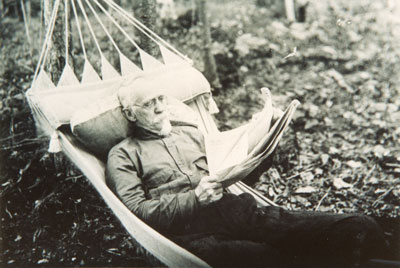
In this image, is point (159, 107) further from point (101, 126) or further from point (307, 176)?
point (307, 176)

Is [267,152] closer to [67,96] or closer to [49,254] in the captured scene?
[67,96]

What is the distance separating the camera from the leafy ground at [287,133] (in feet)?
8.63

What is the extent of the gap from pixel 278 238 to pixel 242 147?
460mm

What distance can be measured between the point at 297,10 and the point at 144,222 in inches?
157

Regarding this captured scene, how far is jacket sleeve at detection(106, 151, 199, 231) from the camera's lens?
1723mm

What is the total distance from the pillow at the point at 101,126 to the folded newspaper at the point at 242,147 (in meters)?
0.50

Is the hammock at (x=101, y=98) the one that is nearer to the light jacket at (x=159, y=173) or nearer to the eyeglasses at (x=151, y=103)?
the light jacket at (x=159, y=173)

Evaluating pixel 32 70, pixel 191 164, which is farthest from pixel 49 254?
pixel 32 70

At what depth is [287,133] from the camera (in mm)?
3383

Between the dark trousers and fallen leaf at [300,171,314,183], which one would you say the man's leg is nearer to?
the dark trousers

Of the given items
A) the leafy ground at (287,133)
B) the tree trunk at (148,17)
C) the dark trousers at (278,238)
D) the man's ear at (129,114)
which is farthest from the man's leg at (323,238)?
the tree trunk at (148,17)

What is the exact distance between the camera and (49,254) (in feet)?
8.20

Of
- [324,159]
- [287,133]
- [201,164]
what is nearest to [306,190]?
[324,159]

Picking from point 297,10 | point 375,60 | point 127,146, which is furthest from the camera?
point 297,10
